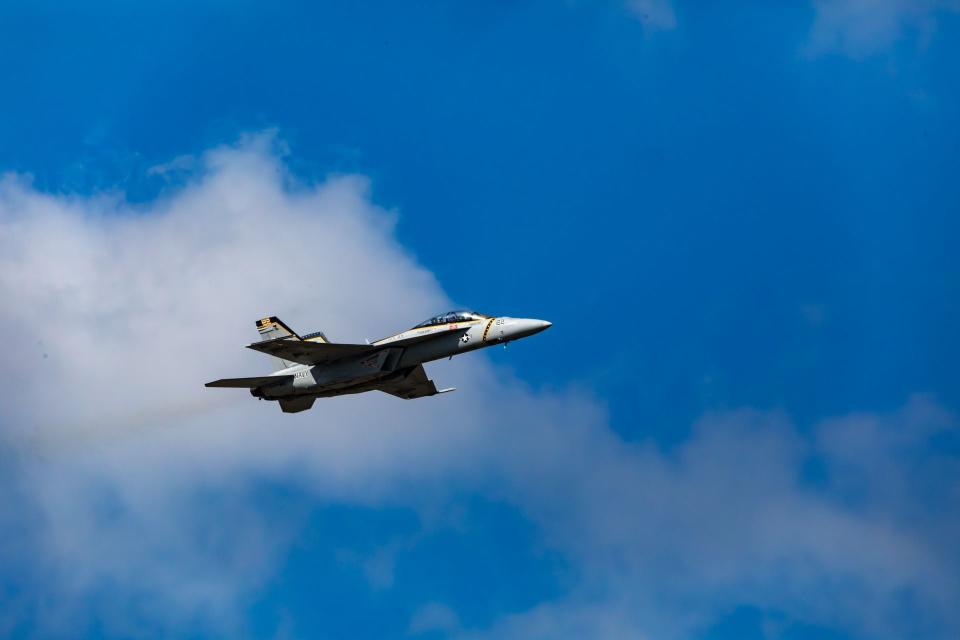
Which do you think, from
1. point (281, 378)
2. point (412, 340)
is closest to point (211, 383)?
point (281, 378)

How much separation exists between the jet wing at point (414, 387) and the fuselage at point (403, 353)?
8.27 ft

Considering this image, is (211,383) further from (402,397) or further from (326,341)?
(402,397)

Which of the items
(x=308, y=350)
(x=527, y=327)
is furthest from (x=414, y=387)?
(x=527, y=327)

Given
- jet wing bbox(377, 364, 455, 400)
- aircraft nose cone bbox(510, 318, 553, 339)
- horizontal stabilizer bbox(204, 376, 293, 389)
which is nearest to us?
aircraft nose cone bbox(510, 318, 553, 339)

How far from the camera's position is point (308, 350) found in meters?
60.8

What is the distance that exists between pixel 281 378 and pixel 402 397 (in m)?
7.23

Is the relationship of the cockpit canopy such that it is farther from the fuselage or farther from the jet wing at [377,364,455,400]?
the jet wing at [377,364,455,400]

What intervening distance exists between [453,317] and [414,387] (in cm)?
733

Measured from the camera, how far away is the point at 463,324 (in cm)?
6056

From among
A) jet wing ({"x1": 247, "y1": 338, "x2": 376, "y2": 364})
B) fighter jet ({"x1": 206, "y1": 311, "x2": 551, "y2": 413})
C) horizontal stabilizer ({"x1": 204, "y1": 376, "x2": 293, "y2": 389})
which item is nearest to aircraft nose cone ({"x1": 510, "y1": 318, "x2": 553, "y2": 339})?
fighter jet ({"x1": 206, "y1": 311, "x2": 551, "y2": 413})

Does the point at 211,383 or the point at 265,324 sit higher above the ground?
the point at 265,324

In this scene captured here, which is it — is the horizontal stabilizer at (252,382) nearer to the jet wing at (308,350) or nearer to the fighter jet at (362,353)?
the fighter jet at (362,353)

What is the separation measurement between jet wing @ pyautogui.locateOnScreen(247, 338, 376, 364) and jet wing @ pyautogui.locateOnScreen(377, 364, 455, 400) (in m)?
4.32

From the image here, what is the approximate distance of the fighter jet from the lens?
60219 mm
